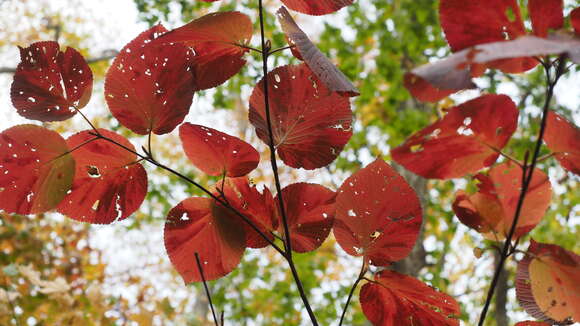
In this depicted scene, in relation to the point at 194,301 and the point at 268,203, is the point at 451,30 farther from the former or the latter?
the point at 194,301

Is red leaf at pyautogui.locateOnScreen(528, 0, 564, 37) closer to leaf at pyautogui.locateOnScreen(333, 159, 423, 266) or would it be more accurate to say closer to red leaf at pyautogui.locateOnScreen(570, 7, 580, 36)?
red leaf at pyautogui.locateOnScreen(570, 7, 580, 36)

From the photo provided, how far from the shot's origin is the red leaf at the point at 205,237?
0.43 meters

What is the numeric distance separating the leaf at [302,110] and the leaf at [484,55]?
18 centimetres

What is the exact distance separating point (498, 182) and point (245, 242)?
0.23 m

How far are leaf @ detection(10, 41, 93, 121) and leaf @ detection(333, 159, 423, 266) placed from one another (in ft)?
0.80

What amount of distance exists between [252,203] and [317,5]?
184mm

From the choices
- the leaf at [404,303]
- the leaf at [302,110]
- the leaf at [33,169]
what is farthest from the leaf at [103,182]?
the leaf at [404,303]

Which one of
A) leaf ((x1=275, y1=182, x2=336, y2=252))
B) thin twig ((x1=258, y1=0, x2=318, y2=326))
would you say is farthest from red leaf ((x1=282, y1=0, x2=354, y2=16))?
leaf ((x1=275, y1=182, x2=336, y2=252))

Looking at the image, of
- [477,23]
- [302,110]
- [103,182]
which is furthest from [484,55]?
[103,182]

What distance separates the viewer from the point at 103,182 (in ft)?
1.40

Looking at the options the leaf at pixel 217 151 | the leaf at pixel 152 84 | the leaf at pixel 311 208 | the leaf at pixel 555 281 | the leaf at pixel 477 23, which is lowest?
the leaf at pixel 555 281

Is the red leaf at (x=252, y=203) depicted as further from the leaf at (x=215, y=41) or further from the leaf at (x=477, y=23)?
the leaf at (x=477, y=23)

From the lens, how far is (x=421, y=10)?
13.3 ft

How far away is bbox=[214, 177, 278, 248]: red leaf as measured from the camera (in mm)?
442
